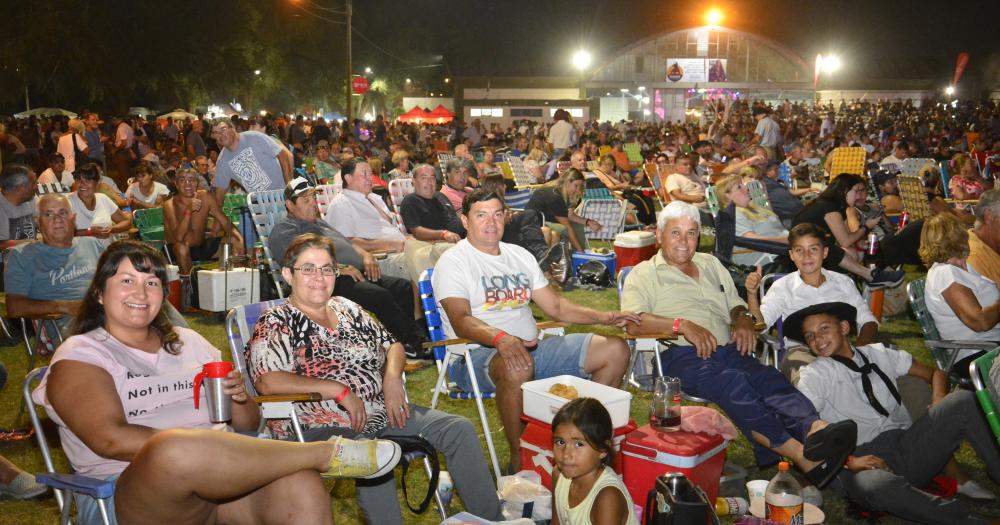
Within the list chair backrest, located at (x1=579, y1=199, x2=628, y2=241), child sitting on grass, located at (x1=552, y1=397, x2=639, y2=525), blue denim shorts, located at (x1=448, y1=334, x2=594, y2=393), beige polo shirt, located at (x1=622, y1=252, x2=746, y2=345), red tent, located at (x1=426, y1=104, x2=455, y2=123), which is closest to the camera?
child sitting on grass, located at (x1=552, y1=397, x2=639, y2=525)

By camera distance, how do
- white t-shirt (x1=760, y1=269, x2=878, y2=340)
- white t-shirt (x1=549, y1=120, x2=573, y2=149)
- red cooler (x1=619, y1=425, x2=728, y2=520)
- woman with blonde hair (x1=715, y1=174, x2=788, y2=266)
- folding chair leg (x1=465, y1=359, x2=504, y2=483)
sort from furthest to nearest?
1. white t-shirt (x1=549, y1=120, x2=573, y2=149)
2. woman with blonde hair (x1=715, y1=174, x2=788, y2=266)
3. white t-shirt (x1=760, y1=269, x2=878, y2=340)
4. folding chair leg (x1=465, y1=359, x2=504, y2=483)
5. red cooler (x1=619, y1=425, x2=728, y2=520)

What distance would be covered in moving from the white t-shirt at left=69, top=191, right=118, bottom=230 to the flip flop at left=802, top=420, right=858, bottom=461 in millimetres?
7294

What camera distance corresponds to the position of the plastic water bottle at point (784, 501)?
367cm

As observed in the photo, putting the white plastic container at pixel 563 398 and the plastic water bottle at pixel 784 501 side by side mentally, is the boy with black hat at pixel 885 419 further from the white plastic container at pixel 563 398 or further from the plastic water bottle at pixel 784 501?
the white plastic container at pixel 563 398

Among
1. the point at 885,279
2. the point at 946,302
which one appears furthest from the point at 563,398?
the point at 885,279

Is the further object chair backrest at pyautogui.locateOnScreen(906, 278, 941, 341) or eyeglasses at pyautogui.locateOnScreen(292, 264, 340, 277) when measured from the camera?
chair backrest at pyautogui.locateOnScreen(906, 278, 941, 341)

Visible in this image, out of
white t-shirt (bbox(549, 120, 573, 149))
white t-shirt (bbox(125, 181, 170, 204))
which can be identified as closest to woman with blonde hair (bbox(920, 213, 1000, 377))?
white t-shirt (bbox(125, 181, 170, 204))

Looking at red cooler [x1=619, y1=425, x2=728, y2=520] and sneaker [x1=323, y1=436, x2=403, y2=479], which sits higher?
sneaker [x1=323, y1=436, x2=403, y2=479]

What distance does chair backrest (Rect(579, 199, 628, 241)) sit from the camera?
38.9ft

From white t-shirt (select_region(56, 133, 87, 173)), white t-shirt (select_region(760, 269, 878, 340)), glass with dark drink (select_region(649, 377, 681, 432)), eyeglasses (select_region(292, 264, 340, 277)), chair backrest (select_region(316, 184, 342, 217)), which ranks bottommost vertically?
glass with dark drink (select_region(649, 377, 681, 432))

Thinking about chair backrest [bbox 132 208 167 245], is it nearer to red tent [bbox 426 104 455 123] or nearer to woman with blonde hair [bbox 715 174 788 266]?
woman with blonde hair [bbox 715 174 788 266]

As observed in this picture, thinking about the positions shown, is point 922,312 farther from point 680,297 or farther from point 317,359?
point 317,359

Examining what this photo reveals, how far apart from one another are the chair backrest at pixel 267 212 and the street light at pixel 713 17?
178 feet

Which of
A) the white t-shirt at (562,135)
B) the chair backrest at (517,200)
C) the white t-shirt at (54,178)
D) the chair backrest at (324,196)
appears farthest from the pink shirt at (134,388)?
the white t-shirt at (562,135)
